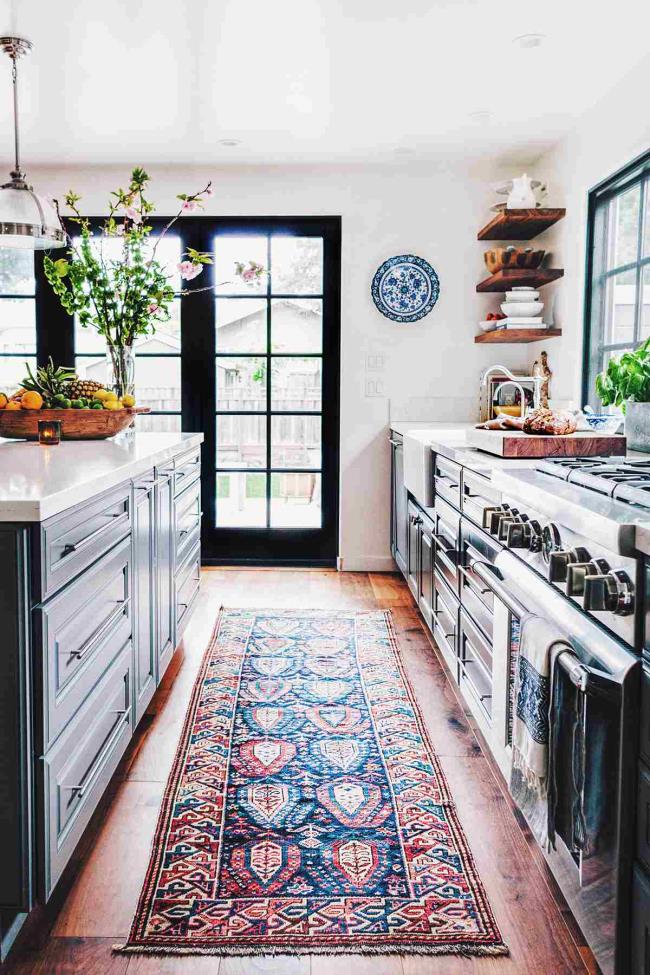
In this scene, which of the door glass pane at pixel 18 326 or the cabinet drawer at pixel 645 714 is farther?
the door glass pane at pixel 18 326

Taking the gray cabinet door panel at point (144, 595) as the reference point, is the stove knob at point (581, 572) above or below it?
above

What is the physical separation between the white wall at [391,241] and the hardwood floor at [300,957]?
210cm

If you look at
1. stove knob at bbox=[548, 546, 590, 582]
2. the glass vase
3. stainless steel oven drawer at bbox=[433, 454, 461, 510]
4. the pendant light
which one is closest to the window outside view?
the glass vase

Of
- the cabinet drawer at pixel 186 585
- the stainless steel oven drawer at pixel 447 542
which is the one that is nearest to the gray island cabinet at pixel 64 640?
the cabinet drawer at pixel 186 585

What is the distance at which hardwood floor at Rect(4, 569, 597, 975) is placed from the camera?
4.97 feet

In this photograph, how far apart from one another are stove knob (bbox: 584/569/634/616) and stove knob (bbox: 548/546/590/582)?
0.44 ft

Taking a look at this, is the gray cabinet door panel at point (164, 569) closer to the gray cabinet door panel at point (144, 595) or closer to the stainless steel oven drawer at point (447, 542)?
the gray cabinet door panel at point (144, 595)

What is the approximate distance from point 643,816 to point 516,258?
361 centimetres

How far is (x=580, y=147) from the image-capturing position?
3.87m

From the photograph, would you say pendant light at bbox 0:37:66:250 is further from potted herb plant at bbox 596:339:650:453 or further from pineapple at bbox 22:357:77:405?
potted herb plant at bbox 596:339:650:453

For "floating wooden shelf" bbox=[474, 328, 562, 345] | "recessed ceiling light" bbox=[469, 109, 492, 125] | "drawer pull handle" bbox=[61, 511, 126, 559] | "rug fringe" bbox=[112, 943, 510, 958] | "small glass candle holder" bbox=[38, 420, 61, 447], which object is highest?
"recessed ceiling light" bbox=[469, 109, 492, 125]

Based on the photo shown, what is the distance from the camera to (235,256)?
4.88 meters

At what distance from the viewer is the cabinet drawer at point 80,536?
4.85 feet

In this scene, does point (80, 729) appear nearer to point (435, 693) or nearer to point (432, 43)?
point (435, 693)
